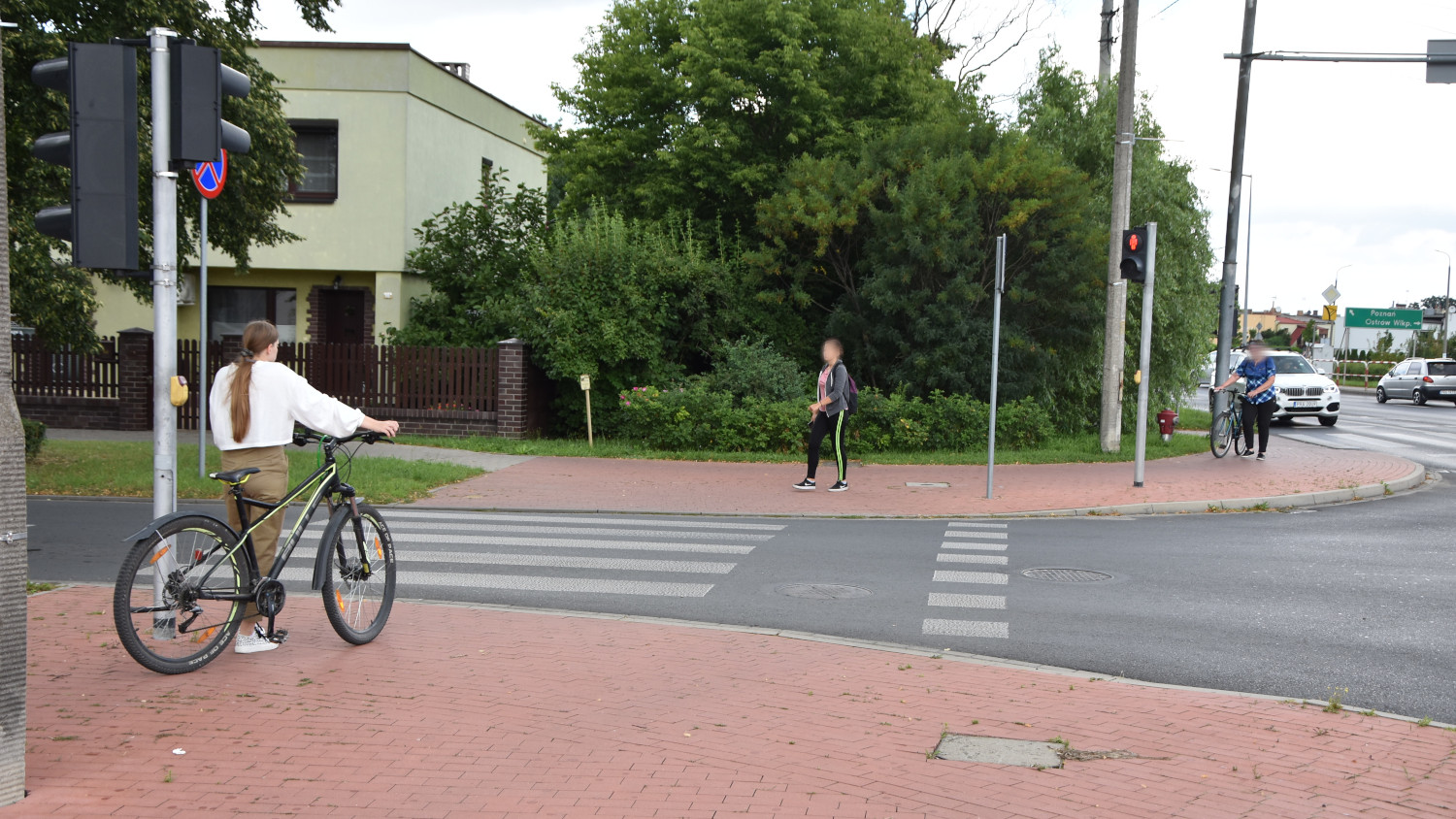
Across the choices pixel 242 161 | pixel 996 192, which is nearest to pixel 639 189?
pixel 996 192

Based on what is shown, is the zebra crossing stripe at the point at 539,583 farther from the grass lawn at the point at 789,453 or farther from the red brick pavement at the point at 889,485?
the grass lawn at the point at 789,453

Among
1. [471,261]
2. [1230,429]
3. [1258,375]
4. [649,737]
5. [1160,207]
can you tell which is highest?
[1160,207]

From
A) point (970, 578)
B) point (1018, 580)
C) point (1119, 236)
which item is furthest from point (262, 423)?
point (1119, 236)

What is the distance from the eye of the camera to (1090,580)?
8.94 meters

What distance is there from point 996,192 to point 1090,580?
11904mm

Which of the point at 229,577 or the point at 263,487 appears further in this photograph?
the point at 263,487

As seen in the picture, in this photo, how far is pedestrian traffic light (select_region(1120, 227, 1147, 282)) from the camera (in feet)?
48.6

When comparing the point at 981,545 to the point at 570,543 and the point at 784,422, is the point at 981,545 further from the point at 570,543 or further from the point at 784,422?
the point at 784,422

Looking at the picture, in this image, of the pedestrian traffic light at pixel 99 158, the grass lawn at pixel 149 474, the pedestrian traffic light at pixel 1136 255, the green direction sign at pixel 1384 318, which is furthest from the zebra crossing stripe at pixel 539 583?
the green direction sign at pixel 1384 318

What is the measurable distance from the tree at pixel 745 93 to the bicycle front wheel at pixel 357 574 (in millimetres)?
15737

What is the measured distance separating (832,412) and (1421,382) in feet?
117

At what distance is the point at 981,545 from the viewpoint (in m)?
10.5

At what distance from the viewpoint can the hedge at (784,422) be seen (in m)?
18.2

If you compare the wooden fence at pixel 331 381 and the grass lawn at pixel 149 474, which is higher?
the wooden fence at pixel 331 381
